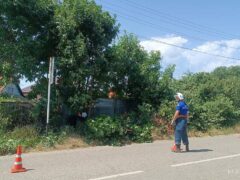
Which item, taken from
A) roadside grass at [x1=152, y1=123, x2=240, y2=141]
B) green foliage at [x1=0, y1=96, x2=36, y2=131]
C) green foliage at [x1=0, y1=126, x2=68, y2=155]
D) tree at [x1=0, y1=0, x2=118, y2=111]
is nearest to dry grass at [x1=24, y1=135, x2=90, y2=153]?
green foliage at [x1=0, y1=126, x2=68, y2=155]

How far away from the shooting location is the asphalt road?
842 cm

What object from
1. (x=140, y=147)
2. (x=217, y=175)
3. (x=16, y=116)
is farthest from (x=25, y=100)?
(x=217, y=175)

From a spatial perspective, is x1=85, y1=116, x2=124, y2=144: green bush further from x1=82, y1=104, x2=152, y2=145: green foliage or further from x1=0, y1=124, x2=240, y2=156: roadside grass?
x1=0, y1=124, x2=240, y2=156: roadside grass

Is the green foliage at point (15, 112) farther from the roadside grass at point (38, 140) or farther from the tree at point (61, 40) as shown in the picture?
the tree at point (61, 40)

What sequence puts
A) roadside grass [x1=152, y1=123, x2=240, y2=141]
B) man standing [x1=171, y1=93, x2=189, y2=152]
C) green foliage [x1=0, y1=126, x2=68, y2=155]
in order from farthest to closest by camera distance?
roadside grass [x1=152, y1=123, x2=240, y2=141]
man standing [x1=171, y1=93, x2=189, y2=152]
green foliage [x1=0, y1=126, x2=68, y2=155]

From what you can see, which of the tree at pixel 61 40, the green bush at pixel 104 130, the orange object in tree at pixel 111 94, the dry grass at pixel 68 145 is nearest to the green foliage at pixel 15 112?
the tree at pixel 61 40

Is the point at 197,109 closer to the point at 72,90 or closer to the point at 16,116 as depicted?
the point at 72,90

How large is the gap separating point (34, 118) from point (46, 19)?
3.66 metres

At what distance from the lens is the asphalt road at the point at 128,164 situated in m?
8.42

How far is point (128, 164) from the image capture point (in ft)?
32.2

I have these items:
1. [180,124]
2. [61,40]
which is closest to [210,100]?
[180,124]

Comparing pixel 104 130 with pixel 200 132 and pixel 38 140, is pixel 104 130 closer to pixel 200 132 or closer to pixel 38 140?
pixel 38 140

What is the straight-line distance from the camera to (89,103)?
14781 mm

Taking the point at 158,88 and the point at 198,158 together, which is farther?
the point at 158,88
